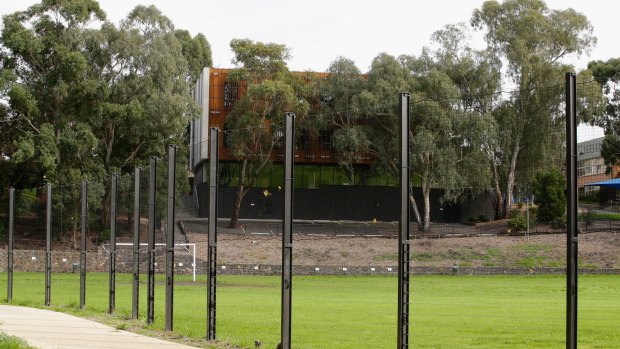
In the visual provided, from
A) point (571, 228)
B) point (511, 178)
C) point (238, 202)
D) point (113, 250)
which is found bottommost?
point (113, 250)

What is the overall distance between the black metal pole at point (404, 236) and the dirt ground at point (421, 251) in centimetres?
3803

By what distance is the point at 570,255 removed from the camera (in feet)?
31.7

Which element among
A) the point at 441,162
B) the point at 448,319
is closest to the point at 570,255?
the point at 448,319

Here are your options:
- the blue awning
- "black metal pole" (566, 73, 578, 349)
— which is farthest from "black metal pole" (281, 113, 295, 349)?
"black metal pole" (566, 73, 578, 349)

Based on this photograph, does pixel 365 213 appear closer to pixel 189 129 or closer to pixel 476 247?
pixel 476 247

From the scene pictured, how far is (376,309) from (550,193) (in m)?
14.4

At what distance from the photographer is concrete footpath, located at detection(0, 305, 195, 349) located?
537 inches

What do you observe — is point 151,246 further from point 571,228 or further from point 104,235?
point 571,228

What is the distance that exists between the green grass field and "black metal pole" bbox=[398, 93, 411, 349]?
3788 mm

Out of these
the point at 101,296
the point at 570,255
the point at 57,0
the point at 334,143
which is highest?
the point at 57,0

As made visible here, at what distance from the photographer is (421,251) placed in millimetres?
50906

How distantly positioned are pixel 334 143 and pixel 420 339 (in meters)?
40.5

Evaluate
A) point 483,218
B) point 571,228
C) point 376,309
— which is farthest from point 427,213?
point 571,228

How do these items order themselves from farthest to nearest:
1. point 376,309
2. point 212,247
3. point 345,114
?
point 345,114 < point 376,309 < point 212,247
